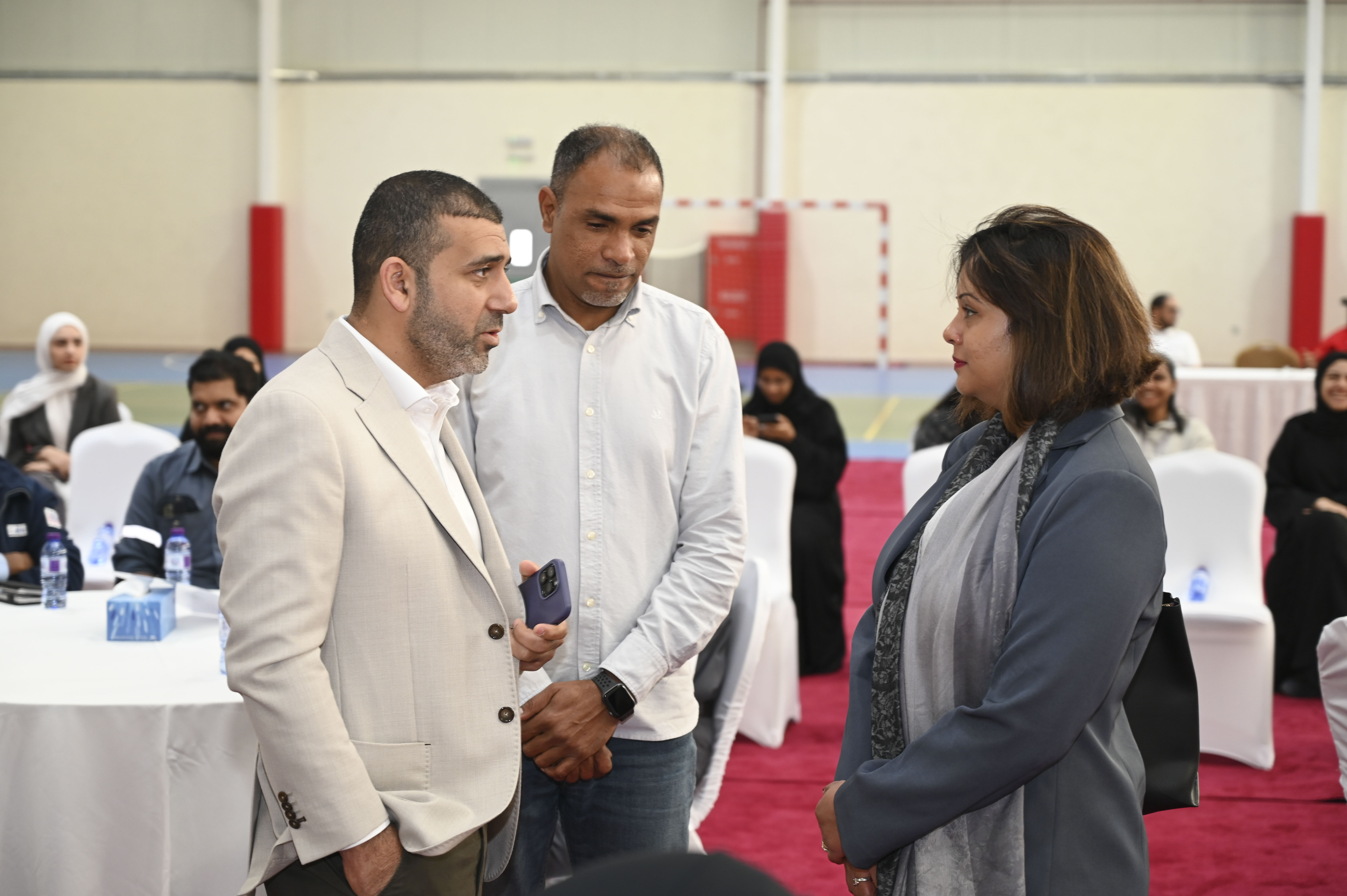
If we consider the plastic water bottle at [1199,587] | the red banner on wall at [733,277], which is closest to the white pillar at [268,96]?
the red banner on wall at [733,277]

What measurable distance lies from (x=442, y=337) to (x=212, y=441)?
105 inches

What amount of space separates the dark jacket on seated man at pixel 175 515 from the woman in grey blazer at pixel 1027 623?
2.49 m

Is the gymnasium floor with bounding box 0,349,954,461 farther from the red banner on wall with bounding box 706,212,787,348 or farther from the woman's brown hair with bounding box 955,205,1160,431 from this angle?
the woman's brown hair with bounding box 955,205,1160,431

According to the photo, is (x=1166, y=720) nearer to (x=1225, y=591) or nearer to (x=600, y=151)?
(x=600, y=151)

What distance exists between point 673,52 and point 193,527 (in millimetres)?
14315

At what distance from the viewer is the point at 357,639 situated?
1.65 meters

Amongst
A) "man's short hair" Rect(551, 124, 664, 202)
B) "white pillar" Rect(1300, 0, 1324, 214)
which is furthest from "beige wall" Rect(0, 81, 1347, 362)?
"man's short hair" Rect(551, 124, 664, 202)

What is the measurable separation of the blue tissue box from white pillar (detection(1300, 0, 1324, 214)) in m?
16.7

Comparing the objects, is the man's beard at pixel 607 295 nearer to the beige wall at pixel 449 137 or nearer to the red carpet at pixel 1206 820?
the red carpet at pixel 1206 820

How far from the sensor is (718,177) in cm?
1722

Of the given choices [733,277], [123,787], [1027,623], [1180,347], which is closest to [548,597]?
[1027,623]

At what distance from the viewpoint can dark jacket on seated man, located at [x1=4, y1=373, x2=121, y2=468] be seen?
20.9 feet

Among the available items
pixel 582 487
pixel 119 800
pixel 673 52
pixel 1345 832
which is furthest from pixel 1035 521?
pixel 673 52

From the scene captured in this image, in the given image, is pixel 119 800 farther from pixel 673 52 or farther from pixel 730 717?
pixel 673 52
